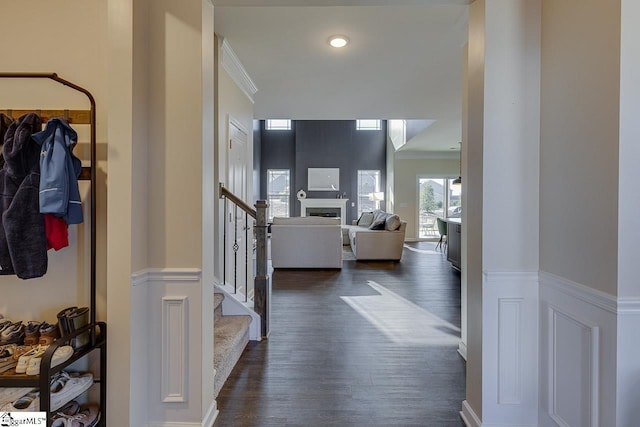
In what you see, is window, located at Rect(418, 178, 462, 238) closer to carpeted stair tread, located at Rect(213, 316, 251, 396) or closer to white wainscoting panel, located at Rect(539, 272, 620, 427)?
carpeted stair tread, located at Rect(213, 316, 251, 396)

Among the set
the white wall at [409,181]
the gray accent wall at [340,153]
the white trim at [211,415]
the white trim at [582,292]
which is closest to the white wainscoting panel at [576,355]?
the white trim at [582,292]

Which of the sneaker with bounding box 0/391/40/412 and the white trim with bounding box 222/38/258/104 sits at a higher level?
the white trim with bounding box 222/38/258/104

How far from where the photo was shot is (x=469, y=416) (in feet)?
5.85

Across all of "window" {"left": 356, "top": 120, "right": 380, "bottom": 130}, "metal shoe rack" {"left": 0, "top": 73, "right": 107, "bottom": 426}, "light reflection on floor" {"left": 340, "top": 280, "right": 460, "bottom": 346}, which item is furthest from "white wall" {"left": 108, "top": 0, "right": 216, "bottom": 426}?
"window" {"left": 356, "top": 120, "right": 380, "bottom": 130}

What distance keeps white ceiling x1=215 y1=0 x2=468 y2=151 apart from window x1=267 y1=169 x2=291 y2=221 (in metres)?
6.72

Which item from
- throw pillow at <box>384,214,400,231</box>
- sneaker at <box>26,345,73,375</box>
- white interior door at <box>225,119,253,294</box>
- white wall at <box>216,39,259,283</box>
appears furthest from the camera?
throw pillow at <box>384,214,400,231</box>

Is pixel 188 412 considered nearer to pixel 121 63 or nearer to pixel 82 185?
pixel 82 185

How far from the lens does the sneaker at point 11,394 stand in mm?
1396

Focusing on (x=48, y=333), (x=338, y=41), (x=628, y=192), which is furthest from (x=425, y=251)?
(x=48, y=333)

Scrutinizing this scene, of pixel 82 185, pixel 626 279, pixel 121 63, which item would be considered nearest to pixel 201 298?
pixel 82 185

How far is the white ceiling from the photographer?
98.6 inches

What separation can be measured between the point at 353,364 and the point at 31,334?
1.96 m

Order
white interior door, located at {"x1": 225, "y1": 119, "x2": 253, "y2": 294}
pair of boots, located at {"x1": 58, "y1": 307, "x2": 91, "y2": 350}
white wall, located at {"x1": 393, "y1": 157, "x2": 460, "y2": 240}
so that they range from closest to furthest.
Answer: pair of boots, located at {"x1": 58, "y1": 307, "x2": 91, "y2": 350}, white interior door, located at {"x1": 225, "y1": 119, "x2": 253, "y2": 294}, white wall, located at {"x1": 393, "y1": 157, "x2": 460, "y2": 240}

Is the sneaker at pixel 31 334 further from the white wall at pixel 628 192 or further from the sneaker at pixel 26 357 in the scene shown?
the white wall at pixel 628 192
